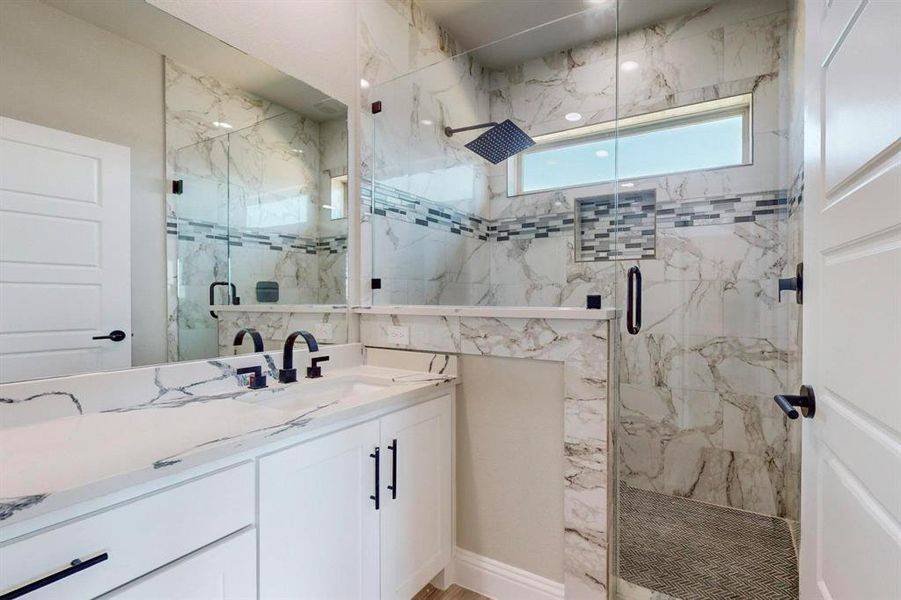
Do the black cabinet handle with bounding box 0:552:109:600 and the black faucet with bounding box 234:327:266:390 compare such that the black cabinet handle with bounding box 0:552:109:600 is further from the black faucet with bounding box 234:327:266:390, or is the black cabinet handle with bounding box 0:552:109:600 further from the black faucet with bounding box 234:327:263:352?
the black faucet with bounding box 234:327:263:352

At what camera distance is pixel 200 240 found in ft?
5.01

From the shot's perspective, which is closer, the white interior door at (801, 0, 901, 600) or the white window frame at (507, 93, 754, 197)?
the white interior door at (801, 0, 901, 600)

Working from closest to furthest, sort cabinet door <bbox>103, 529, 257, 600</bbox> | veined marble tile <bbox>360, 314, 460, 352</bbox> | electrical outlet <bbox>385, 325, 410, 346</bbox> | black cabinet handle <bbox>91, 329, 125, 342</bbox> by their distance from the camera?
cabinet door <bbox>103, 529, 257, 600</bbox> < black cabinet handle <bbox>91, 329, 125, 342</bbox> < veined marble tile <bbox>360, 314, 460, 352</bbox> < electrical outlet <bbox>385, 325, 410, 346</bbox>

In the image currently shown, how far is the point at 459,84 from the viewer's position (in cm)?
277

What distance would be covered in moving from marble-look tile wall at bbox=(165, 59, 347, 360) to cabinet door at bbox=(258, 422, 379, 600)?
0.64 metres

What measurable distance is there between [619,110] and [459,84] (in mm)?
1023

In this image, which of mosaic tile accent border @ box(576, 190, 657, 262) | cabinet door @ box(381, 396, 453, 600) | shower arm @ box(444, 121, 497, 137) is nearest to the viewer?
cabinet door @ box(381, 396, 453, 600)

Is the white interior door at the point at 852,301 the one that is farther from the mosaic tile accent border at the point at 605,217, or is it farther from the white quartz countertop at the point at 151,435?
the mosaic tile accent border at the point at 605,217

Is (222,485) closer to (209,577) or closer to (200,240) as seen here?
(209,577)

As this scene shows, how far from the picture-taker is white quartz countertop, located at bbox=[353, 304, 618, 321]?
1.47m

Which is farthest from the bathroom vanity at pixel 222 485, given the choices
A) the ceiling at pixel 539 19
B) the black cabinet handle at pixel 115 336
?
the ceiling at pixel 539 19

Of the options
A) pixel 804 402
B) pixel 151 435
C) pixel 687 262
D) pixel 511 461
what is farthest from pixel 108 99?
pixel 687 262

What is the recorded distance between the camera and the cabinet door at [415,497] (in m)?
1.43

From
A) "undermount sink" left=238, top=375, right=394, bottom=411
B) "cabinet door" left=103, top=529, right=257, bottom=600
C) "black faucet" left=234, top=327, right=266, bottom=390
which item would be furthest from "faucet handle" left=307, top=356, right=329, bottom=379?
"cabinet door" left=103, top=529, right=257, bottom=600
